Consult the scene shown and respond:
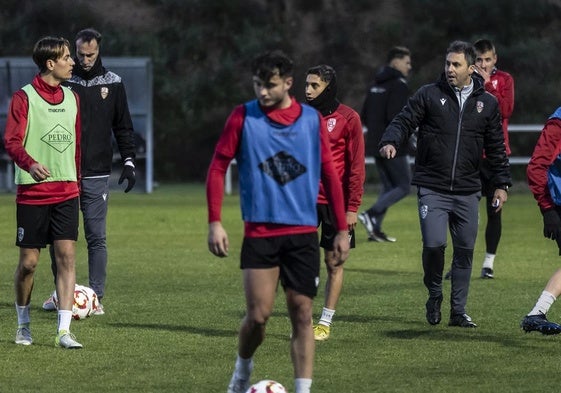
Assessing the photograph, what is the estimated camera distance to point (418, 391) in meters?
8.41

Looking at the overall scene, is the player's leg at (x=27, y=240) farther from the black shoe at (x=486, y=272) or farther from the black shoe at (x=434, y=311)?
the black shoe at (x=486, y=272)

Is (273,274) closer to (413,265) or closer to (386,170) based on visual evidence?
(413,265)

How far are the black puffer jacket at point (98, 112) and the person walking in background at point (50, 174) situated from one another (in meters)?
1.64

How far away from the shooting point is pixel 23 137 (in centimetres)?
995

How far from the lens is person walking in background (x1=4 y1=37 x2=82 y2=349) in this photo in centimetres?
998

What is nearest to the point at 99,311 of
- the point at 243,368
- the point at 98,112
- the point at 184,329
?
the point at 184,329

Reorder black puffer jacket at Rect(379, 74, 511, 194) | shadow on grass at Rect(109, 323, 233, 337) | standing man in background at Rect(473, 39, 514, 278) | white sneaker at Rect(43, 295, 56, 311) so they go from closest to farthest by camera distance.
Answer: shadow on grass at Rect(109, 323, 233, 337) → black puffer jacket at Rect(379, 74, 511, 194) → white sneaker at Rect(43, 295, 56, 311) → standing man in background at Rect(473, 39, 514, 278)

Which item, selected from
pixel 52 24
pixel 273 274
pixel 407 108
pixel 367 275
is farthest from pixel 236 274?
pixel 52 24

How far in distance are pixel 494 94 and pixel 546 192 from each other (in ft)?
14.3

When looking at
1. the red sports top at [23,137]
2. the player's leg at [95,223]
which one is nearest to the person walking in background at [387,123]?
the player's leg at [95,223]

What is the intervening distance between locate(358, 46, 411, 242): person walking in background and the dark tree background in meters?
18.6

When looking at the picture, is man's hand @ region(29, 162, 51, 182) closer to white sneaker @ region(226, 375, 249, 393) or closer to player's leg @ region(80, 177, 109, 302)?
player's leg @ region(80, 177, 109, 302)

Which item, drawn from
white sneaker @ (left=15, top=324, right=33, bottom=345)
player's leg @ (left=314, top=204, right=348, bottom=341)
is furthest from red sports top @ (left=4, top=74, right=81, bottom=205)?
player's leg @ (left=314, top=204, right=348, bottom=341)

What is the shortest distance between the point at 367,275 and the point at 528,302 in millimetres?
2662
